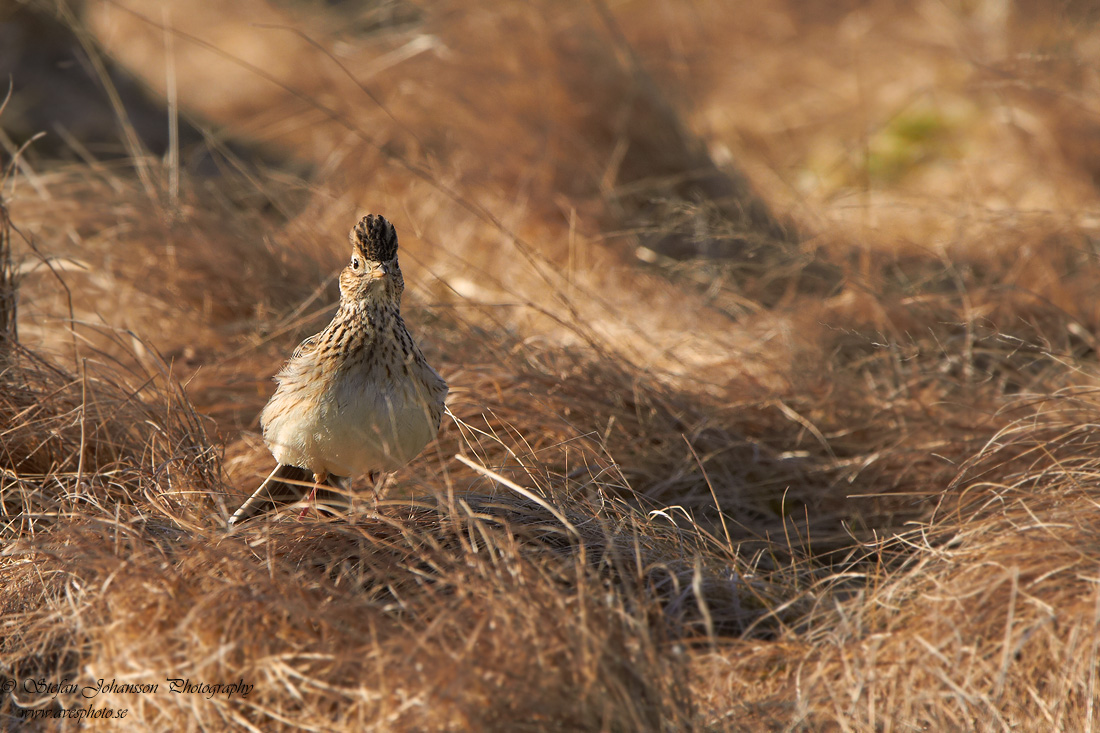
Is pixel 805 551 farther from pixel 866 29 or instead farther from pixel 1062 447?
pixel 866 29

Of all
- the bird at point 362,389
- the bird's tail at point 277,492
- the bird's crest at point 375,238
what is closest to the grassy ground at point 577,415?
the bird's tail at point 277,492

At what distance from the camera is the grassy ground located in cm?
298

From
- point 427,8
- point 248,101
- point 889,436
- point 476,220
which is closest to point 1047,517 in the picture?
point 889,436

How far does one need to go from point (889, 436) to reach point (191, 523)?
3329mm

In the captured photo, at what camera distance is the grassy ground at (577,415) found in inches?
117

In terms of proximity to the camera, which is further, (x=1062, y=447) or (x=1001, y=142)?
(x=1001, y=142)

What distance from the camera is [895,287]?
5.87m

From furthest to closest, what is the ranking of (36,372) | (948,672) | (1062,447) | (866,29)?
(866,29)
(36,372)
(1062,447)
(948,672)

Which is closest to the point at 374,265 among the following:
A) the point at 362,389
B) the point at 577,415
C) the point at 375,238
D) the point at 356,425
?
the point at 375,238

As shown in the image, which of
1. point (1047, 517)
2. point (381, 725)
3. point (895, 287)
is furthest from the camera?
point (895, 287)

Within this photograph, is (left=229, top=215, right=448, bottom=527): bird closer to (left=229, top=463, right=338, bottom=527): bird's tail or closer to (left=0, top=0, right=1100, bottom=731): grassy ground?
(left=229, top=463, right=338, bottom=527): bird's tail

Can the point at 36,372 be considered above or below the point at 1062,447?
above

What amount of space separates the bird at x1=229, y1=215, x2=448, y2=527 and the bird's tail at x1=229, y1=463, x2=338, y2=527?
0.04ft

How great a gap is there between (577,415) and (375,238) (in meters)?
1.64
